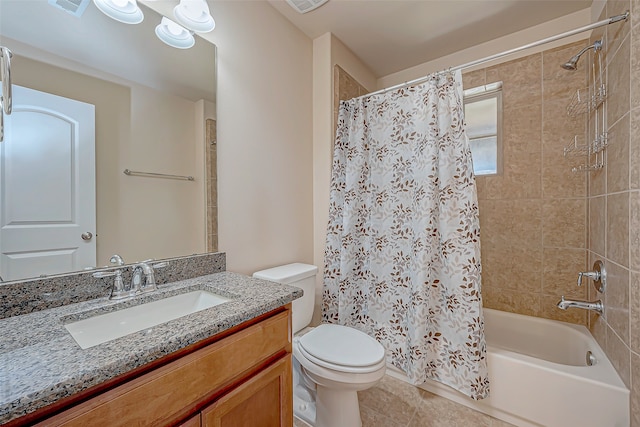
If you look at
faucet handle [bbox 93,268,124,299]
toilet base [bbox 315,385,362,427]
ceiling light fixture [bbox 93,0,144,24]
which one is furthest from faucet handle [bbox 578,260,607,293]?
ceiling light fixture [bbox 93,0,144,24]

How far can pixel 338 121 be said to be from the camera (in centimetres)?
201

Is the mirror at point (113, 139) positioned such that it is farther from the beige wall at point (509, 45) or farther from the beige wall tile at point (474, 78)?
the beige wall tile at point (474, 78)

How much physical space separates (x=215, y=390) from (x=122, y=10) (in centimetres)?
148

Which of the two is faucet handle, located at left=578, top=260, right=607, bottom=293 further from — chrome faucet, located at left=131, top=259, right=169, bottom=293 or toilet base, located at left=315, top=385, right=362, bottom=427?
chrome faucet, located at left=131, top=259, right=169, bottom=293

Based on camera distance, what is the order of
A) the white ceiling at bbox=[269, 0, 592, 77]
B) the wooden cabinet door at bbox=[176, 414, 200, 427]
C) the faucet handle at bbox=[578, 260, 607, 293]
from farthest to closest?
the white ceiling at bbox=[269, 0, 592, 77]
the faucet handle at bbox=[578, 260, 607, 293]
the wooden cabinet door at bbox=[176, 414, 200, 427]

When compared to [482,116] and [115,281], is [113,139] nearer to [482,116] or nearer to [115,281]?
[115,281]

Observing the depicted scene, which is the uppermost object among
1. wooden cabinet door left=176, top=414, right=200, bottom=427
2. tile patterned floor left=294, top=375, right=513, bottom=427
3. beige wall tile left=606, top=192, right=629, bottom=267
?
beige wall tile left=606, top=192, right=629, bottom=267

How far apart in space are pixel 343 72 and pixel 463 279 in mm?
1761

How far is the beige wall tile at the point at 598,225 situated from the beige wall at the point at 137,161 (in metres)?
2.11

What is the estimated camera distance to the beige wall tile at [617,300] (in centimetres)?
111

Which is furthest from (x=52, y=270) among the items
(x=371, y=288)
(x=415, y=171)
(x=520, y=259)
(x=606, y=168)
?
(x=520, y=259)

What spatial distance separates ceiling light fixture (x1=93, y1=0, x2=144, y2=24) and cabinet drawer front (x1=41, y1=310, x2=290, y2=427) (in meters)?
1.34

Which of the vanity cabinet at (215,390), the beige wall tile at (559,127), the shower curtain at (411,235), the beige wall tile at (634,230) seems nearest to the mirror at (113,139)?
the vanity cabinet at (215,390)

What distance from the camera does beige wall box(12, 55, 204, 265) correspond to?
101 cm
